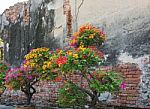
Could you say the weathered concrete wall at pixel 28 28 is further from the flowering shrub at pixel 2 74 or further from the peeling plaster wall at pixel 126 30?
the peeling plaster wall at pixel 126 30

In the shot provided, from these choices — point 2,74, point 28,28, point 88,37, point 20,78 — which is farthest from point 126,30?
point 28,28

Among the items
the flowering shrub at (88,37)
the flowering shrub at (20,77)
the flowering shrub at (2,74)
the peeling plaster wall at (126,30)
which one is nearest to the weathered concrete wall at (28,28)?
the flowering shrub at (2,74)

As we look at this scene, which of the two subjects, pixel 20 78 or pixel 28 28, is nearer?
pixel 20 78

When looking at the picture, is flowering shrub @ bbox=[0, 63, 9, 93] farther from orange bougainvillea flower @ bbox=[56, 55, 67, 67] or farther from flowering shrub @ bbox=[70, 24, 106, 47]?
orange bougainvillea flower @ bbox=[56, 55, 67, 67]

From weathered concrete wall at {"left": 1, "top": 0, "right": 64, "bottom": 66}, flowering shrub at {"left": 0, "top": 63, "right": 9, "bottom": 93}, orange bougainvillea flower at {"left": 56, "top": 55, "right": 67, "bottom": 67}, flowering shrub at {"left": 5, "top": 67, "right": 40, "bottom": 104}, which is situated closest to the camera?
orange bougainvillea flower at {"left": 56, "top": 55, "right": 67, "bottom": 67}

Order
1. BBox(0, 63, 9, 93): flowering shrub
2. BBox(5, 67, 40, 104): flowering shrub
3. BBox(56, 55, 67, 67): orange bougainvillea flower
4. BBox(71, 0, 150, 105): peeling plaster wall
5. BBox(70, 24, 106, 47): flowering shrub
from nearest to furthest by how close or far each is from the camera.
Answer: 1. BBox(56, 55, 67, 67): orange bougainvillea flower
2. BBox(71, 0, 150, 105): peeling plaster wall
3. BBox(70, 24, 106, 47): flowering shrub
4. BBox(5, 67, 40, 104): flowering shrub
5. BBox(0, 63, 9, 93): flowering shrub

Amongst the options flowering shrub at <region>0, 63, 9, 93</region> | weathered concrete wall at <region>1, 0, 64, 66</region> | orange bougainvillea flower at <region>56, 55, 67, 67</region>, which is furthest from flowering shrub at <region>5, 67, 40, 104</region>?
orange bougainvillea flower at <region>56, 55, 67, 67</region>

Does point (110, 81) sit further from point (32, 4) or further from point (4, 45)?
point (4, 45)

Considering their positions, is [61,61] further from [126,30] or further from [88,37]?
[126,30]

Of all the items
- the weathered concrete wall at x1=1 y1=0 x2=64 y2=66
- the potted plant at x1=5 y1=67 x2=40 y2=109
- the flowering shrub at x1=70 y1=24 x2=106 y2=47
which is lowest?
the potted plant at x1=5 y1=67 x2=40 y2=109

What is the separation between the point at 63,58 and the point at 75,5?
2375mm

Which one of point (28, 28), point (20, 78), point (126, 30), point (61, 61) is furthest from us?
point (28, 28)

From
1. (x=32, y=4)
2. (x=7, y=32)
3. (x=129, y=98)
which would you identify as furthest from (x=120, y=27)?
(x=7, y=32)

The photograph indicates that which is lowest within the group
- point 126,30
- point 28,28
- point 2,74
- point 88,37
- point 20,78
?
point 20,78
